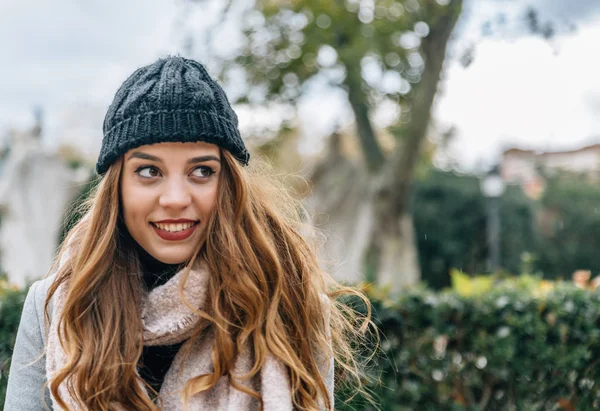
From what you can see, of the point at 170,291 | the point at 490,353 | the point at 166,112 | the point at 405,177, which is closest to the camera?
the point at 166,112

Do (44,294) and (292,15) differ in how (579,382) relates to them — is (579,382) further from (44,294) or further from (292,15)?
(292,15)

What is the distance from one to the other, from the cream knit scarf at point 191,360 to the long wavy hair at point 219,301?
29 millimetres

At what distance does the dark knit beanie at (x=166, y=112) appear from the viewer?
69.1 inches

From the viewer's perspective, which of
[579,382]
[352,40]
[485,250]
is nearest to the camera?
[579,382]

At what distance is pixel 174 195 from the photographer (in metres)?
1.79

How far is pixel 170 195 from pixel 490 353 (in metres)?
2.28

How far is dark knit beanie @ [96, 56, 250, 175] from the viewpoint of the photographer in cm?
176

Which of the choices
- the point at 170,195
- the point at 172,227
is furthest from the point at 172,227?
the point at 170,195

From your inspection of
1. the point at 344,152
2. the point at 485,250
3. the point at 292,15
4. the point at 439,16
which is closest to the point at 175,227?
the point at 439,16

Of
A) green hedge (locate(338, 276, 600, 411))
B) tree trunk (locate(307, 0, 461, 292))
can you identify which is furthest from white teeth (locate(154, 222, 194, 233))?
tree trunk (locate(307, 0, 461, 292))

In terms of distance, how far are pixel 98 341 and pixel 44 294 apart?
27 cm

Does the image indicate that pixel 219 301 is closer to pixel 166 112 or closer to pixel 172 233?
pixel 172 233

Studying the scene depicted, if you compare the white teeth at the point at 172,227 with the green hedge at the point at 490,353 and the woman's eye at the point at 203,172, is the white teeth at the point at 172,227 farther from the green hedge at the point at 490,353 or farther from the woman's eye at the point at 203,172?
the green hedge at the point at 490,353

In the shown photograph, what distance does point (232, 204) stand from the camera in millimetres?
1924
